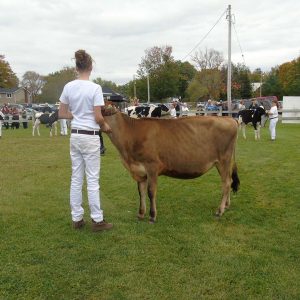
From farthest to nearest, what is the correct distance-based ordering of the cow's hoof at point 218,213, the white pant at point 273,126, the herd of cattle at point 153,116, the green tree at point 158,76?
the green tree at point 158,76
the herd of cattle at point 153,116
the white pant at point 273,126
the cow's hoof at point 218,213

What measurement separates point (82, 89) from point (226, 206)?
130 inches

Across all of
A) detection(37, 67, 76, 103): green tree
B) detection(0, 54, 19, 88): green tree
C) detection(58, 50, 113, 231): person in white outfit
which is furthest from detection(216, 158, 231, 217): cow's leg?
detection(0, 54, 19, 88): green tree

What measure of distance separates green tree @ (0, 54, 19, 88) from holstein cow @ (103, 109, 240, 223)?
96251mm

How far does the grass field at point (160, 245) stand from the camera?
3996 mm

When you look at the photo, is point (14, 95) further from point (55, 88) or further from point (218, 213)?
point (218, 213)

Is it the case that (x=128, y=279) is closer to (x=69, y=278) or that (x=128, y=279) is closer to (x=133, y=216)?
(x=69, y=278)

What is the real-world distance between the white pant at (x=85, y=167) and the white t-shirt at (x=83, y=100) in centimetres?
17

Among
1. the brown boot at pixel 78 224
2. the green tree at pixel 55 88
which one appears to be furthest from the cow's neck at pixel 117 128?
the green tree at pixel 55 88

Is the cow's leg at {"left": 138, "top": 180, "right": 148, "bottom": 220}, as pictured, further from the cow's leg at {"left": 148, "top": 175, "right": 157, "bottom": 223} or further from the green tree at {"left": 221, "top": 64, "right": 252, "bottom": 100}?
the green tree at {"left": 221, "top": 64, "right": 252, "bottom": 100}

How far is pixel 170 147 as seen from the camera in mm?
6145

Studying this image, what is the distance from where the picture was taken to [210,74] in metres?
68.9

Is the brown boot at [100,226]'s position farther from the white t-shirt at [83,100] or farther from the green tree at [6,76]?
the green tree at [6,76]

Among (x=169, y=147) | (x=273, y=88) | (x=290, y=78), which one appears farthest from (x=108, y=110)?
(x=273, y=88)

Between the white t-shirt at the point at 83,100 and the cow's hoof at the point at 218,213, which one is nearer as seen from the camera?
the white t-shirt at the point at 83,100
